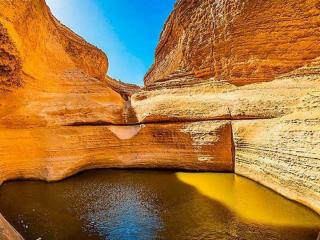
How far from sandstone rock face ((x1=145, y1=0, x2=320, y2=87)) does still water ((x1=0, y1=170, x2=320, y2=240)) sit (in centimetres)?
328

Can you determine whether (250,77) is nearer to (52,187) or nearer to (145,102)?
(145,102)

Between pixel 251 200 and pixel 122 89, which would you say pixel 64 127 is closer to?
pixel 251 200

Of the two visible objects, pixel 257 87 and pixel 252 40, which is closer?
pixel 257 87

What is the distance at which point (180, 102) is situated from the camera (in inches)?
317

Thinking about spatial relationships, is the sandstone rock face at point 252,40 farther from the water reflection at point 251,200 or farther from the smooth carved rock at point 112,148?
the water reflection at point 251,200

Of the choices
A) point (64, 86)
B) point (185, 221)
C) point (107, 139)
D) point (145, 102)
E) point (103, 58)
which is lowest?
point (185, 221)

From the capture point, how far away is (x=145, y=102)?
886 centimetres

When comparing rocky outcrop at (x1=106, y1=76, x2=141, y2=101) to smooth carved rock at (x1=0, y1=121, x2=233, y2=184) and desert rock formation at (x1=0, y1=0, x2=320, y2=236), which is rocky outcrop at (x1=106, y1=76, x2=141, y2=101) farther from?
smooth carved rock at (x1=0, y1=121, x2=233, y2=184)

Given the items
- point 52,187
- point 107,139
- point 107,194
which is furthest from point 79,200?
point 107,139

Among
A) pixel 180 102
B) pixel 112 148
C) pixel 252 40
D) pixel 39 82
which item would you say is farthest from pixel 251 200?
pixel 39 82

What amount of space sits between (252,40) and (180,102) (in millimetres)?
2721

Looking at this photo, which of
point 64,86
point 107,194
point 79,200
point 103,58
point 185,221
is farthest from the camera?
point 103,58

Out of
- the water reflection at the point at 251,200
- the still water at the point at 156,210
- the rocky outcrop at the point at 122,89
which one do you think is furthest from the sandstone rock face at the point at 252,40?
the rocky outcrop at the point at 122,89

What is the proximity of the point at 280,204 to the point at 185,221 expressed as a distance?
5.66ft
